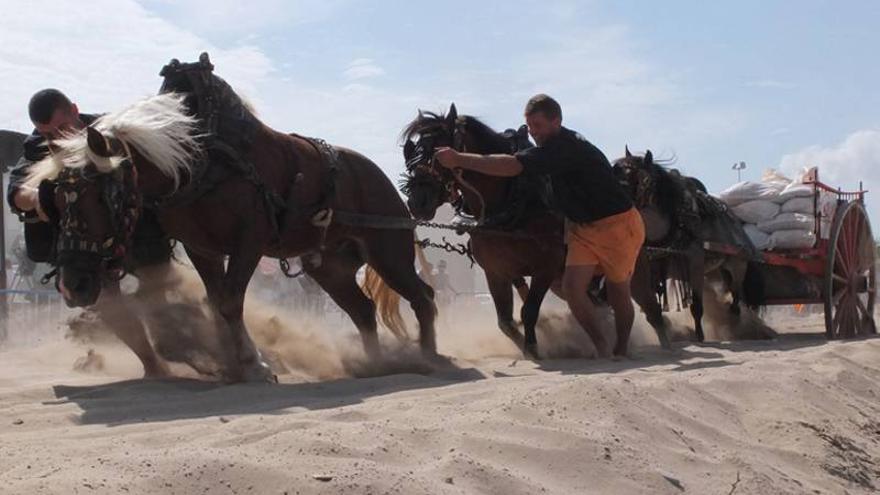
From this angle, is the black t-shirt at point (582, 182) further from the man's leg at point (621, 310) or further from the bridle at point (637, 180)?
the bridle at point (637, 180)

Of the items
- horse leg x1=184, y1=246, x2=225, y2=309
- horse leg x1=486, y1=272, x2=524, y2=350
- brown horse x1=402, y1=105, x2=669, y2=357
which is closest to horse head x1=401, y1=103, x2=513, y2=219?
brown horse x1=402, y1=105, x2=669, y2=357

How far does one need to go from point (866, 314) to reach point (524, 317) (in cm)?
533

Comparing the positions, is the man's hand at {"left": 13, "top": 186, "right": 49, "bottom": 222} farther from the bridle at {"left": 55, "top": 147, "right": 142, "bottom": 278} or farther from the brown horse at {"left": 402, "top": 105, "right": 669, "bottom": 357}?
the brown horse at {"left": 402, "top": 105, "right": 669, "bottom": 357}

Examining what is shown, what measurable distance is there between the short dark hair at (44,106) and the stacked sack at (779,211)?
736cm

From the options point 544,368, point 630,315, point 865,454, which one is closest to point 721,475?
point 865,454

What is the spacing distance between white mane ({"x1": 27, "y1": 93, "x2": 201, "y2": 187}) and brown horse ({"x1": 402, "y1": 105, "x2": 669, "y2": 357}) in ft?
6.65

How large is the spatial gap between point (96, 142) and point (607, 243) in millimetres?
3353

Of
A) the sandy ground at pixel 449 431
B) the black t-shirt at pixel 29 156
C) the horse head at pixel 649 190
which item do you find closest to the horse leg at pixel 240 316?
the sandy ground at pixel 449 431

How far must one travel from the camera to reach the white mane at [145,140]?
15.7 ft

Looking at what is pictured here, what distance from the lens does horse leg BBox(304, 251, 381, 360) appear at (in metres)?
7.46

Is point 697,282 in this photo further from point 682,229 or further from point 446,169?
point 446,169

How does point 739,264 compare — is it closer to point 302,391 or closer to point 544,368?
point 544,368

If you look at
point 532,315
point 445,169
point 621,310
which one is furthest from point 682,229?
point 445,169

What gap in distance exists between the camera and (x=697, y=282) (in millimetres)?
9867
